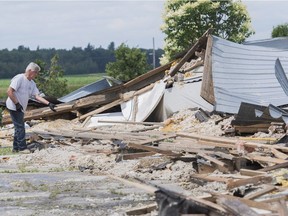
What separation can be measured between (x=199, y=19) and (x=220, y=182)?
27951 millimetres

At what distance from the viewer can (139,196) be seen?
26.6 ft

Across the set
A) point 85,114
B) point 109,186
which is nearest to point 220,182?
point 109,186

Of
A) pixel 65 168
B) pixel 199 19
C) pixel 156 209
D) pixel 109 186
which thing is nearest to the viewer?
pixel 156 209

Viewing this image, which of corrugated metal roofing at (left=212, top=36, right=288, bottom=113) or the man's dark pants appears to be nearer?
the man's dark pants

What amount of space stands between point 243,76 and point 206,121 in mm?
2905

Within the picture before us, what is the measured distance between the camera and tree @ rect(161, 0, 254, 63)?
114 ft

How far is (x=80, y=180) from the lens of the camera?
9734 mm

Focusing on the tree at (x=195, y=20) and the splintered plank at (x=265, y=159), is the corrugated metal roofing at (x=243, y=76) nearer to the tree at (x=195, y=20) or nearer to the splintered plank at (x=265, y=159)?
the splintered plank at (x=265, y=159)

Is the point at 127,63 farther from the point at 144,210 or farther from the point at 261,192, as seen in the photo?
the point at 144,210

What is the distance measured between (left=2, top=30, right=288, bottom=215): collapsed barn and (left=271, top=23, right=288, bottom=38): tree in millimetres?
14498

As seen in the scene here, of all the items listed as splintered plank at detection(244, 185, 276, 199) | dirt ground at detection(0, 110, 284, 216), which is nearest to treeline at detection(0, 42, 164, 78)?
dirt ground at detection(0, 110, 284, 216)

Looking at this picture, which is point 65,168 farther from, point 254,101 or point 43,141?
point 254,101

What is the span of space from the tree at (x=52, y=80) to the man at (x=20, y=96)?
17.6 meters

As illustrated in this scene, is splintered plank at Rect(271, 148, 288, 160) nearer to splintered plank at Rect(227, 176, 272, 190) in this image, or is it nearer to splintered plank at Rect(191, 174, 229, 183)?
splintered plank at Rect(191, 174, 229, 183)
